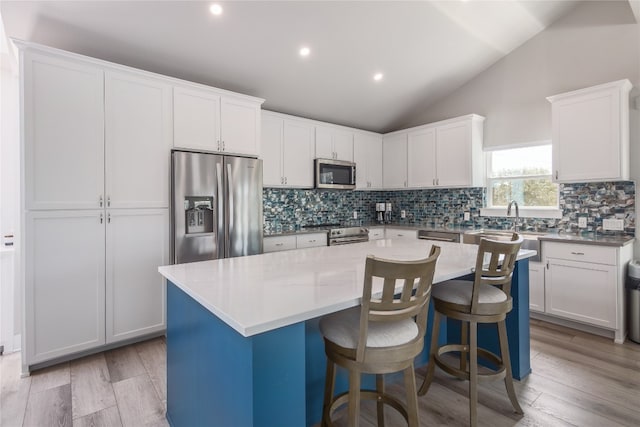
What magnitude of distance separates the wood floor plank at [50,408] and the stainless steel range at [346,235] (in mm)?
2921

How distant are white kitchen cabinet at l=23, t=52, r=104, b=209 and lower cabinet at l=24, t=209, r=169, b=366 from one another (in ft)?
0.49

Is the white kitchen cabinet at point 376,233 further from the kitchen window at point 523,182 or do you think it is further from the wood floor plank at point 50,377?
the wood floor plank at point 50,377

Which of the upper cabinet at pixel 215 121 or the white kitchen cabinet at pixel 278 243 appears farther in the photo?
the white kitchen cabinet at pixel 278 243

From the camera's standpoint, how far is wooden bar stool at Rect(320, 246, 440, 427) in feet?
3.84

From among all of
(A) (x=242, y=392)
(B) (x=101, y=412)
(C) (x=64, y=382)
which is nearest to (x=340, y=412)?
(A) (x=242, y=392)

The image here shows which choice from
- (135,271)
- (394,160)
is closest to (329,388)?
(135,271)

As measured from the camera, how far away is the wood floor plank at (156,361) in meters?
2.17

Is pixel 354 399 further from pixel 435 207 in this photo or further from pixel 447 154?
pixel 435 207

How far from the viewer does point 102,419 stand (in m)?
1.85

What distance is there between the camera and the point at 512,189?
410 centimetres

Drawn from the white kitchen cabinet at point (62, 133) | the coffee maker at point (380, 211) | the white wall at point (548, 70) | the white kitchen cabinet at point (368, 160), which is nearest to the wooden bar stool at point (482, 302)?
the white kitchen cabinet at point (62, 133)

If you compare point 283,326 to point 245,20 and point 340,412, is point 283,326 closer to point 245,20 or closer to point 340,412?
point 340,412

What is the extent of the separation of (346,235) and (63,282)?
3.06 meters

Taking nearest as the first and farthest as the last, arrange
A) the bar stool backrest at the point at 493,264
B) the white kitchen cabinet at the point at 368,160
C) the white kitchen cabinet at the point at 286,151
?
the bar stool backrest at the point at 493,264, the white kitchen cabinet at the point at 286,151, the white kitchen cabinet at the point at 368,160
